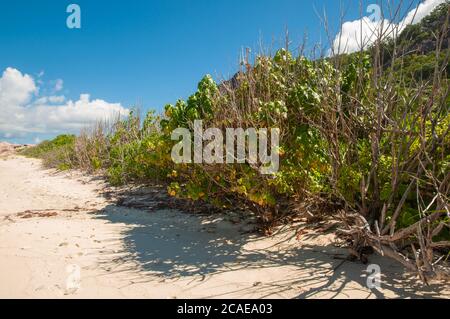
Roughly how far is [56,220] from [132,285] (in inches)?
121

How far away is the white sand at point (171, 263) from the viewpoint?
3043 millimetres
